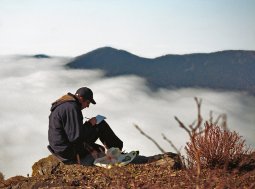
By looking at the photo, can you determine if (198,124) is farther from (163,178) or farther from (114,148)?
(114,148)

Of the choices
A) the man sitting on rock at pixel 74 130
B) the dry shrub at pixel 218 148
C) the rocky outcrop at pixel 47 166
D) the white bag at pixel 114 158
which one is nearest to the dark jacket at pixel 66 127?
the man sitting on rock at pixel 74 130

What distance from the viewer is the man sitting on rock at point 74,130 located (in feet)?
26.7

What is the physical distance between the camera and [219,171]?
7395mm

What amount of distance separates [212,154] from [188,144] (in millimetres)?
403

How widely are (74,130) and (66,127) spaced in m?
0.20

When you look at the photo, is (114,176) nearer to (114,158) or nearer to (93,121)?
(114,158)

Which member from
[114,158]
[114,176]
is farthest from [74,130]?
[114,176]

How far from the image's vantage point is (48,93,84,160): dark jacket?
809 cm

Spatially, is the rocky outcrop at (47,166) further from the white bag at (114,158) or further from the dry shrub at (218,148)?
the dry shrub at (218,148)

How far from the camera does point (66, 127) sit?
819cm

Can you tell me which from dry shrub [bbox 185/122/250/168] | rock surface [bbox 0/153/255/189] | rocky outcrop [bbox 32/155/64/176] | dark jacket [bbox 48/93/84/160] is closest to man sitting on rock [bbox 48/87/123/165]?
dark jacket [bbox 48/93/84/160]

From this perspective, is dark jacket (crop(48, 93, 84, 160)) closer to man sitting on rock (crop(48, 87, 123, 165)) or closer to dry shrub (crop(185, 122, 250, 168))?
man sitting on rock (crop(48, 87, 123, 165))

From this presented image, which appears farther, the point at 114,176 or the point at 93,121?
the point at 93,121

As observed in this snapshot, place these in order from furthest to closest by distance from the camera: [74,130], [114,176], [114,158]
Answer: [114,158] < [74,130] < [114,176]
